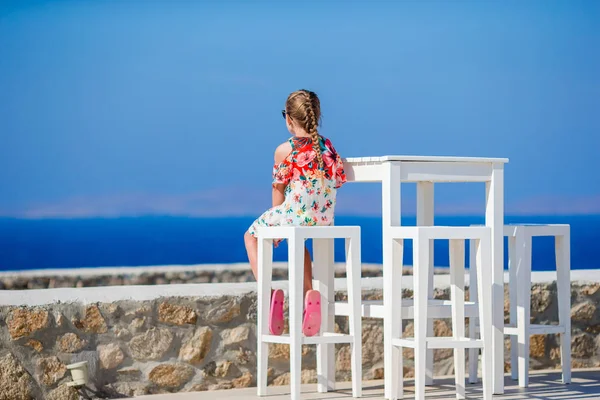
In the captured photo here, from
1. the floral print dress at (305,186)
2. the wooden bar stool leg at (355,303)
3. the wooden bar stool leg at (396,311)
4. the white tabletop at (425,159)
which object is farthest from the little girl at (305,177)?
the wooden bar stool leg at (396,311)

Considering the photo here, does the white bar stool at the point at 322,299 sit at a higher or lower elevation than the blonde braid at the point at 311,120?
lower

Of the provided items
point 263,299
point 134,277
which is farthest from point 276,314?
point 134,277

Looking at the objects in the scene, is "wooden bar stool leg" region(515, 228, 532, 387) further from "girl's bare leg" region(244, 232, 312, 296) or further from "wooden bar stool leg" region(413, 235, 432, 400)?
"girl's bare leg" region(244, 232, 312, 296)

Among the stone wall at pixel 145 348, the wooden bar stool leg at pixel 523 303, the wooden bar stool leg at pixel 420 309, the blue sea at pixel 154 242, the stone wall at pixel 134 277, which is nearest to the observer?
the wooden bar stool leg at pixel 420 309

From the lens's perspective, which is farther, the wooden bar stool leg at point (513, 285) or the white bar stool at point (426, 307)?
the wooden bar stool leg at point (513, 285)

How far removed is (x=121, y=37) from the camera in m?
17.7

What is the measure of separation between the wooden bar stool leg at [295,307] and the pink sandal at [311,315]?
0.13 meters

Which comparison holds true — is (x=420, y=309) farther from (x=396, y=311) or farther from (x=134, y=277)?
(x=134, y=277)

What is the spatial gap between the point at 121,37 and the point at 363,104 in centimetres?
412

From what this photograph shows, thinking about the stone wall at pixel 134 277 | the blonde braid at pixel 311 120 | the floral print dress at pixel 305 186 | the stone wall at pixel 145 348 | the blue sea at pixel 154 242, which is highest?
the blue sea at pixel 154 242

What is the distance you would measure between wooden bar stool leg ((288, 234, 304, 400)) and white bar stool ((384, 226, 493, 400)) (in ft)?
1.01

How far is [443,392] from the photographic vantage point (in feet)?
13.1

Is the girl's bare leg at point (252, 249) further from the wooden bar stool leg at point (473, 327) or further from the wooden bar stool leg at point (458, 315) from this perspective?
the wooden bar stool leg at point (473, 327)

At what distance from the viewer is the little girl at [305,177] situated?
155 inches
